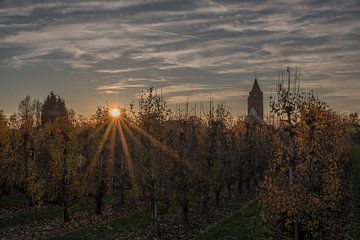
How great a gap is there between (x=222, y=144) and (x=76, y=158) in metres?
14.7

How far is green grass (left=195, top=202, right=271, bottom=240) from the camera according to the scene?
20734 millimetres

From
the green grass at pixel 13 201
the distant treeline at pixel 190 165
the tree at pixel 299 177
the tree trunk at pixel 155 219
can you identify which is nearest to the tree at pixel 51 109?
the distant treeline at pixel 190 165

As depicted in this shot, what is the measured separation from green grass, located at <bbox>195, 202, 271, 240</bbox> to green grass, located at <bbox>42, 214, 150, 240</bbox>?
4566 millimetres

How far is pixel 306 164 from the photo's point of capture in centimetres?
1692

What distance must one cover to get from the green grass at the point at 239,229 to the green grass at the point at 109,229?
15.0 ft

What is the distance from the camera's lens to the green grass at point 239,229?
20734 millimetres

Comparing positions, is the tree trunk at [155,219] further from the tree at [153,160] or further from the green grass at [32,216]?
Answer: the green grass at [32,216]

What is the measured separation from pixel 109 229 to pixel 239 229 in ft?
23.5

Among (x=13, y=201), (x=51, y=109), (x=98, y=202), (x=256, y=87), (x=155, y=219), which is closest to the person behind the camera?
(x=155, y=219)

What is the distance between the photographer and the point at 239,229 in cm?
2219

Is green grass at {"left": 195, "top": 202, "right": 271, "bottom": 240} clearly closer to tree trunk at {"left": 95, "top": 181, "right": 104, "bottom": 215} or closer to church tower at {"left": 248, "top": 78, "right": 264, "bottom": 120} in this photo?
tree trunk at {"left": 95, "top": 181, "right": 104, "bottom": 215}

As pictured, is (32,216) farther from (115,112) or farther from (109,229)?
(115,112)

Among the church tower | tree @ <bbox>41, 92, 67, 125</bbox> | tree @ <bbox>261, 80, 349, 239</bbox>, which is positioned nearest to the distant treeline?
tree @ <bbox>261, 80, 349, 239</bbox>

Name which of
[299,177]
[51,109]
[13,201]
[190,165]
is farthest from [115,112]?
[51,109]
